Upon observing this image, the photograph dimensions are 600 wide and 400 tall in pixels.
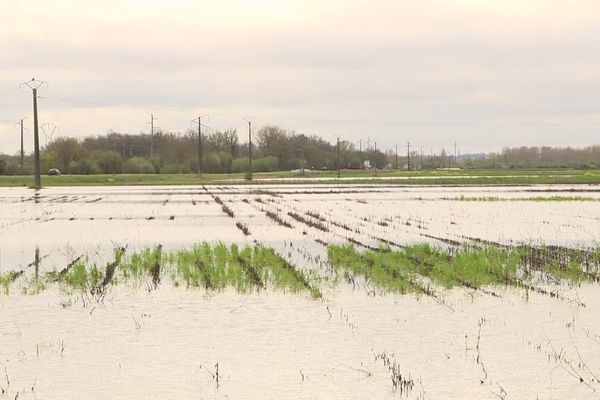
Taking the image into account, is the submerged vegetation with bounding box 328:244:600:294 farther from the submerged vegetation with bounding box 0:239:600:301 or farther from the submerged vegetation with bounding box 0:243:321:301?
the submerged vegetation with bounding box 0:243:321:301

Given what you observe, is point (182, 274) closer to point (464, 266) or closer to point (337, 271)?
point (337, 271)

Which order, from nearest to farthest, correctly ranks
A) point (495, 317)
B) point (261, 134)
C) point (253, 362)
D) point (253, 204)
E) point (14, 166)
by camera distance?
point (253, 362) → point (495, 317) → point (253, 204) → point (14, 166) → point (261, 134)

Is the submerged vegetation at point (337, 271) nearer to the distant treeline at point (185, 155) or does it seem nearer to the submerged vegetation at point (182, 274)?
the submerged vegetation at point (182, 274)

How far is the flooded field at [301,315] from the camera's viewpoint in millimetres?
7117

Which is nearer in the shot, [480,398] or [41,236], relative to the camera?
[480,398]

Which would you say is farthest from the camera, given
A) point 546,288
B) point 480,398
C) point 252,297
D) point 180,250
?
point 180,250

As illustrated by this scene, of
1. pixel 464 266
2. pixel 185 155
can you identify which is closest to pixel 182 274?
pixel 464 266

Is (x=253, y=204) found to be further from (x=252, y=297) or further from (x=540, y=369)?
(x=540, y=369)

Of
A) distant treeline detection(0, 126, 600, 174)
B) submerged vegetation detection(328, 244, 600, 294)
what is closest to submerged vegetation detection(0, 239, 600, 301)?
submerged vegetation detection(328, 244, 600, 294)

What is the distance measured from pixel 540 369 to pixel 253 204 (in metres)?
30.5

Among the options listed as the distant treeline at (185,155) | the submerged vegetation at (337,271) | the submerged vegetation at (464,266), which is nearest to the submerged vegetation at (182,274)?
the submerged vegetation at (337,271)

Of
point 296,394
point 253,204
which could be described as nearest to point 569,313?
point 296,394

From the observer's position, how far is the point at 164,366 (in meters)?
7.63

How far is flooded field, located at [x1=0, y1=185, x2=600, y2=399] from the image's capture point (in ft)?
23.4
